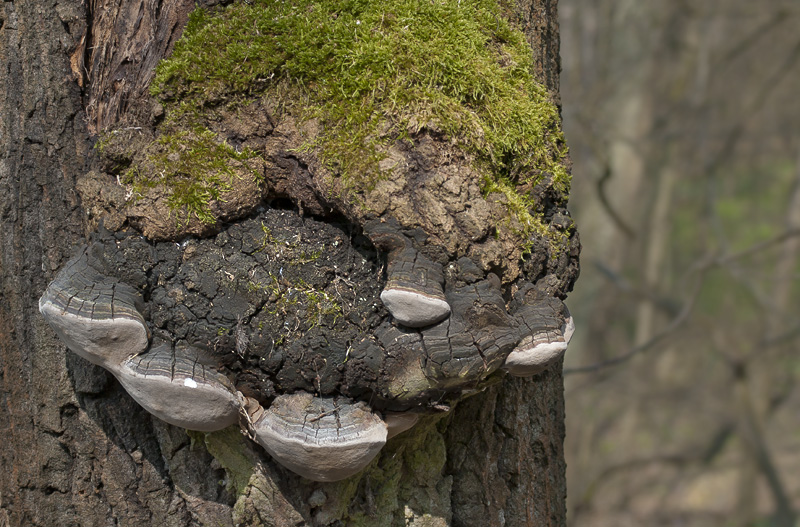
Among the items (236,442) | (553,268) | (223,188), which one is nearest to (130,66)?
(223,188)

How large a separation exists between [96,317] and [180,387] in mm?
233

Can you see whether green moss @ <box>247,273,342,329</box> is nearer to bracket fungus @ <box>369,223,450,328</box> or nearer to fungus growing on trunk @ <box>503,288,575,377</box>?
bracket fungus @ <box>369,223,450,328</box>

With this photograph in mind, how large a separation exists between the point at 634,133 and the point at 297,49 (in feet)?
27.5

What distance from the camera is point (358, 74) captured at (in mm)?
1437

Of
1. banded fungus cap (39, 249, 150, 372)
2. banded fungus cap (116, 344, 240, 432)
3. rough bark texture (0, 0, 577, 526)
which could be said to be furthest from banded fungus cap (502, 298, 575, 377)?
banded fungus cap (39, 249, 150, 372)

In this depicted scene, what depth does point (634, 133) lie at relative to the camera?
8.85 metres

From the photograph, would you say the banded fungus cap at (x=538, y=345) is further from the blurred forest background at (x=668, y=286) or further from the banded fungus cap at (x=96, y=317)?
the blurred forest background at (x=668, y=286)

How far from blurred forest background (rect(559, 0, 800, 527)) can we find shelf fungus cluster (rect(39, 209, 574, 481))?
18.2 feet

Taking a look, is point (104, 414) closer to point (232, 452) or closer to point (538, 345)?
point (232, 452)

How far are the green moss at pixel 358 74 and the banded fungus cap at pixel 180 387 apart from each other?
1.79 feet

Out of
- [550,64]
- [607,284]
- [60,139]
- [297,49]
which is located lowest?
[607,284]

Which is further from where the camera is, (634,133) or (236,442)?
(634,133)

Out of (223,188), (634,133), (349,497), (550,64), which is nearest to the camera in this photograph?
(223,188)

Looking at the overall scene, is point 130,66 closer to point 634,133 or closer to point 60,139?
point 60,139
